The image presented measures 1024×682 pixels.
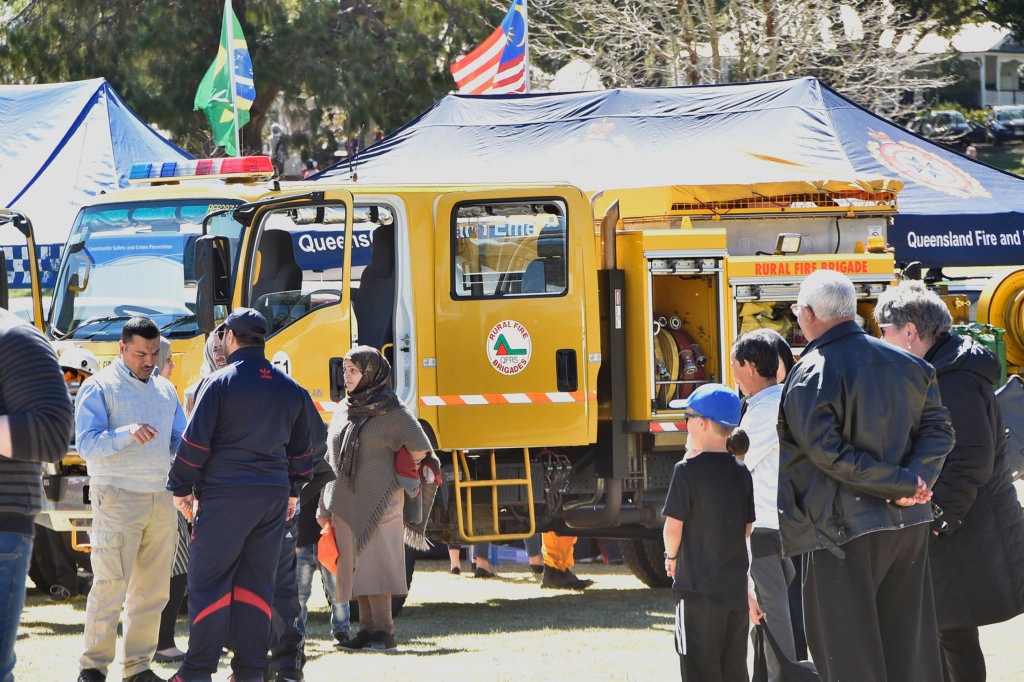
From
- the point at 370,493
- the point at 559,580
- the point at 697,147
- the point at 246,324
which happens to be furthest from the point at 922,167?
the point at 246,324

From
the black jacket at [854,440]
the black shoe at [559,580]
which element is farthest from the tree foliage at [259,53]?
the black jacket at [854,440]

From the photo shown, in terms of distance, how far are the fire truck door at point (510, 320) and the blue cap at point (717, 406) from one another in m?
3.69

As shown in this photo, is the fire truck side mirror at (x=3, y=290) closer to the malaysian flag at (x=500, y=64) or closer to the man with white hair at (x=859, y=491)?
the man with white hair at (x=859, y=491)

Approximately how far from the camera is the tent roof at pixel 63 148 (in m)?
14.5

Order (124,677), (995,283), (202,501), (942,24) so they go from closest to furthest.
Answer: (202,501), (124,677), (995,283), (942,24)

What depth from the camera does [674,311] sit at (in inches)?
390

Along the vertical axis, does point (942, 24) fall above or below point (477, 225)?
above

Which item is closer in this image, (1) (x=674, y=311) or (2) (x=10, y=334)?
(2) (x=10, y=334)


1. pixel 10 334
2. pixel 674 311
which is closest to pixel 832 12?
pixel 674 311

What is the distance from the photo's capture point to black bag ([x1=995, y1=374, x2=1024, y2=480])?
254 inches

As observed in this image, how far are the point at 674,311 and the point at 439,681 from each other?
3.35m

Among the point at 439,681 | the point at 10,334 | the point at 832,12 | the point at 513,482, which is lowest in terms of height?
the point at 439,681

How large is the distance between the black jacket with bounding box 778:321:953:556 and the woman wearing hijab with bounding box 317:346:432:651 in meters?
3.66

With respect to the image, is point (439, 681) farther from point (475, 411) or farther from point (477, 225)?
point (477, 225)
